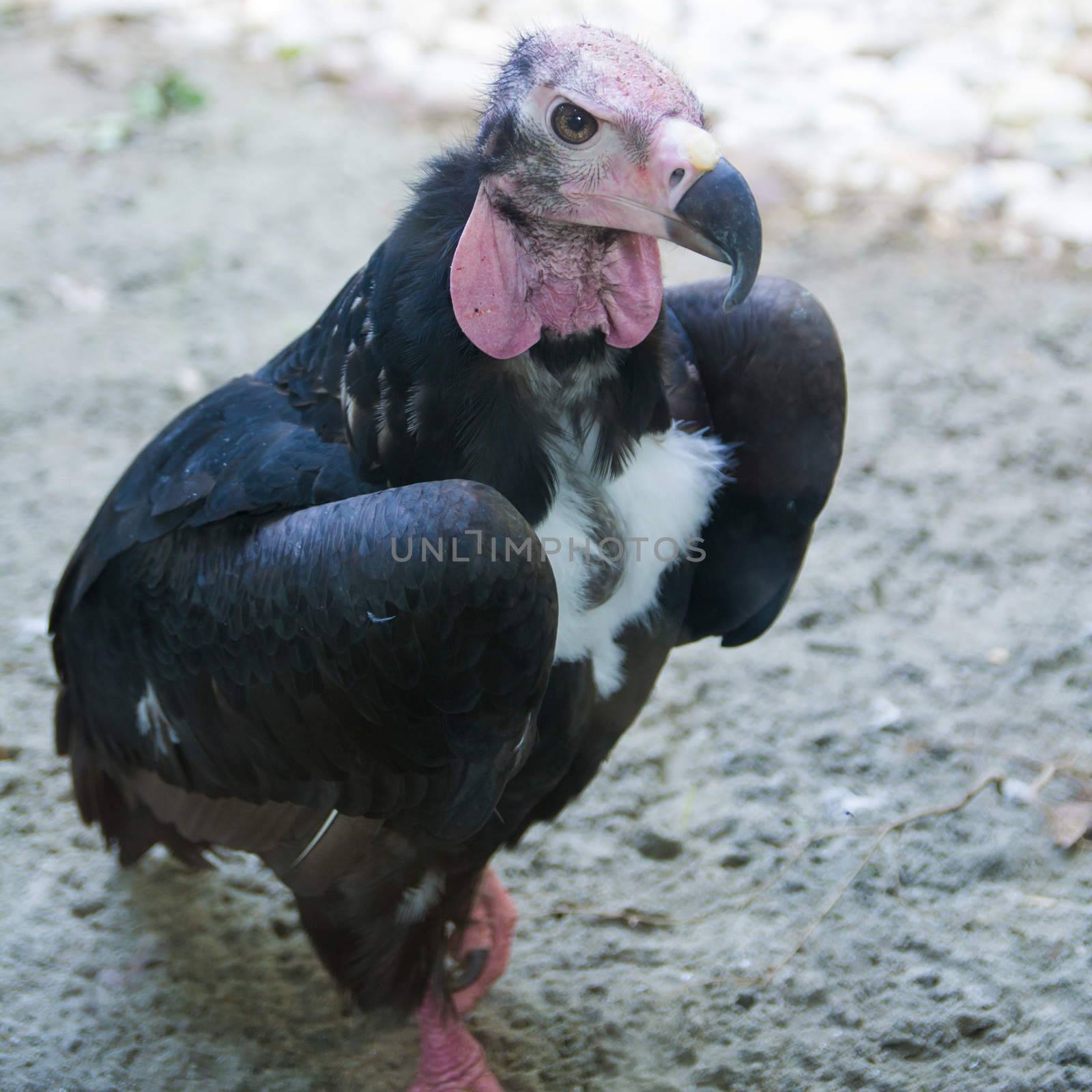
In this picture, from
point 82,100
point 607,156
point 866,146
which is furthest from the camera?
point 82,100

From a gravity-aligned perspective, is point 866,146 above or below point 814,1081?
above

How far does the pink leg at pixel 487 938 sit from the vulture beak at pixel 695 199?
161 centimetres

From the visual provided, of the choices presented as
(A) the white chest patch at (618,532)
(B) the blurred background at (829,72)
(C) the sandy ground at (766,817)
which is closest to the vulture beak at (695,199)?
(A) the white chest patch at (618,532)

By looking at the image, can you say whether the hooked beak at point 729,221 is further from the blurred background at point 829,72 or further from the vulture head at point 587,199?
the blurred background at point 829,72

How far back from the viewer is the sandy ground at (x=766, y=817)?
303cm

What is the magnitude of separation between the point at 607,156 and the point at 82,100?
255 inches

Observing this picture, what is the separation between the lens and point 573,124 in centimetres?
234

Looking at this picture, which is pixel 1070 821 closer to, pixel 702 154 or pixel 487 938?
pixel 487 938

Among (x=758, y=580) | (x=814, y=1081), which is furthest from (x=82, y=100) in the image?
(x=814, y=1081)

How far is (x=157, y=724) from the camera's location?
292 centimetres

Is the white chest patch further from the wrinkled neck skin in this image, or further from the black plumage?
the wrinkled neck skin

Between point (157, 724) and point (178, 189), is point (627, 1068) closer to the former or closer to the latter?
point (157, 724)

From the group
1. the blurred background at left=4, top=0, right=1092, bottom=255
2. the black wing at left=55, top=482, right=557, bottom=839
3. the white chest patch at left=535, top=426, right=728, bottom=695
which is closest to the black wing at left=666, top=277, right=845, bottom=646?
the white chest patch at left=535, top=426, right=728, bottom=695

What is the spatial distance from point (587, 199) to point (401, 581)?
76 cm
